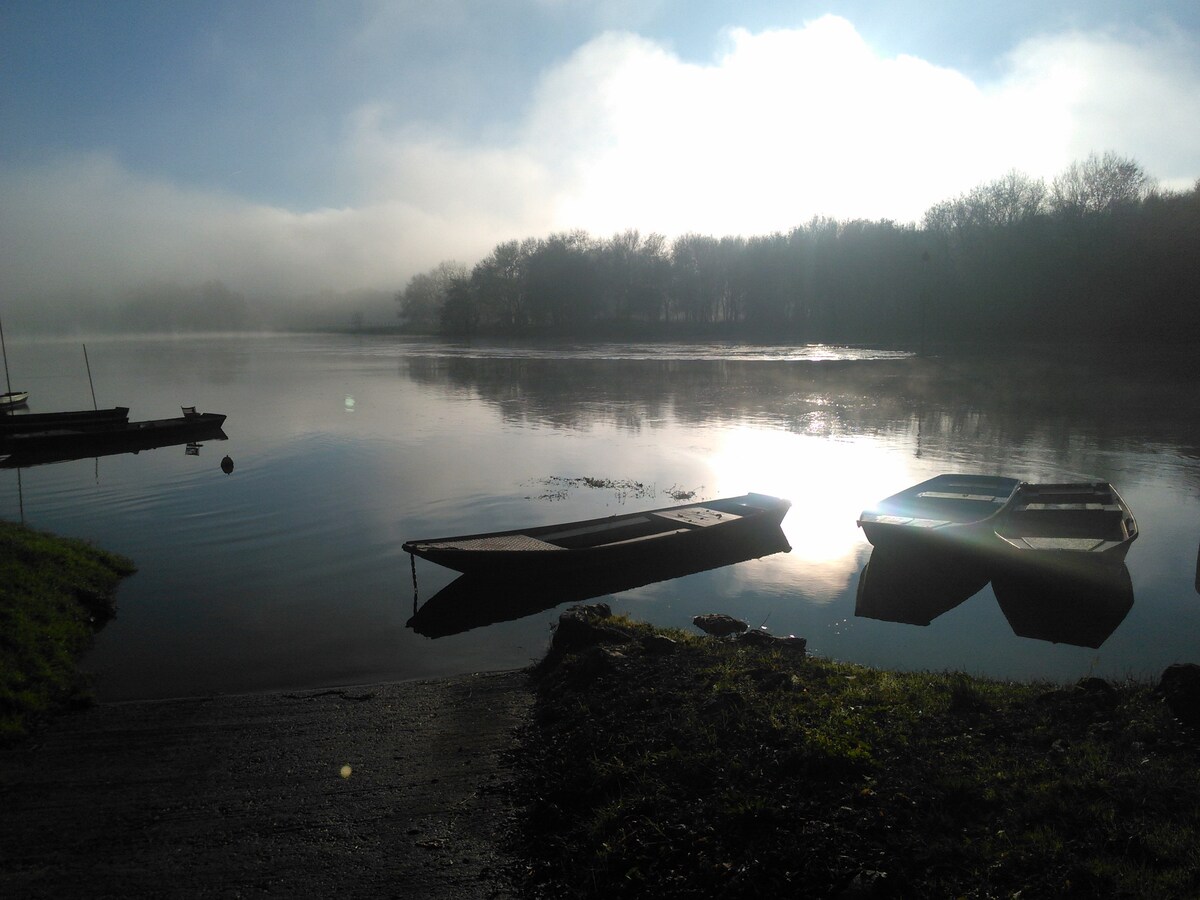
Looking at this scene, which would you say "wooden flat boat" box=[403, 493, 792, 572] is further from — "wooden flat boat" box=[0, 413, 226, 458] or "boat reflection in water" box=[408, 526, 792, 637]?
"wooden flat boat" box=[0, 413, 226, 458]

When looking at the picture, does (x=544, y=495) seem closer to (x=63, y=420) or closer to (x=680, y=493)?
(x=680, y=493)

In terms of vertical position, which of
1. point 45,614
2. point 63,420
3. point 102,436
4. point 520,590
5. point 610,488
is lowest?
point 520,590

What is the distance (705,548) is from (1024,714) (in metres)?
9.78

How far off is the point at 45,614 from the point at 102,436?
25.9 meters

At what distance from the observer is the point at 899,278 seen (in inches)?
4301

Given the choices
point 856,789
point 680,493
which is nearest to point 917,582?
point 680,493

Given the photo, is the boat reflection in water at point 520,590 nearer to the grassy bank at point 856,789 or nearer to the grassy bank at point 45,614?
the grassy bank at point 856,789

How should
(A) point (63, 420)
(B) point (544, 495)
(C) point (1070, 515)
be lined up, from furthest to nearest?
(A) point (63, 420) → (B) point (544, 495) → (C) point (1070, 515)

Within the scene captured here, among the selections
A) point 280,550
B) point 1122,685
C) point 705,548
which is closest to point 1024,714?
point 1122,685

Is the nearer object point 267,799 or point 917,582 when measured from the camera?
point 267,799

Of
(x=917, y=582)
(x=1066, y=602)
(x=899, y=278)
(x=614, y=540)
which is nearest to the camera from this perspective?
(x=1066, y=602)

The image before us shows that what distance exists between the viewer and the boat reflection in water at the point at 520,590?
544 inches

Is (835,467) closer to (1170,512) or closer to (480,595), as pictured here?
(1170,512)

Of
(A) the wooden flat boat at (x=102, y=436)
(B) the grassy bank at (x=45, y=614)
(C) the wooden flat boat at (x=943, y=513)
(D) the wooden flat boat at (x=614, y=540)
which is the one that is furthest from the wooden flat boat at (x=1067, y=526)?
(A) the wooden flat boat at (x=102, y=436)
